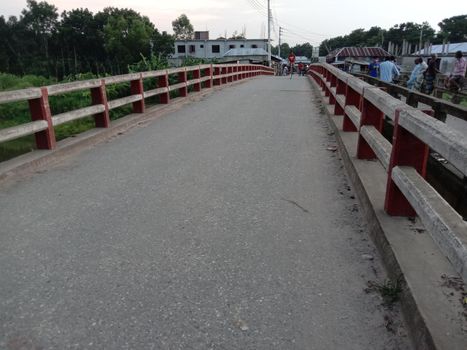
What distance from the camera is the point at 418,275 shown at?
2.63 m

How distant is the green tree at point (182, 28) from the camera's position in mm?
142125

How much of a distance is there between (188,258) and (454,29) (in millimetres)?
138932

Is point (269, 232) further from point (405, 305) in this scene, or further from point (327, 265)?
point (405, 305)

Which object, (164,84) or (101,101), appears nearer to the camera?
(101,101)

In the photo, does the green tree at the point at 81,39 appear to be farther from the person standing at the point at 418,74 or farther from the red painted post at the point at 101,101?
the red painted post at the point at 101,101

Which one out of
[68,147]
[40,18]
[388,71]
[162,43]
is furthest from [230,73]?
[40,18]

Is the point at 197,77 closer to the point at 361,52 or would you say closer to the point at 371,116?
the point at 371,116

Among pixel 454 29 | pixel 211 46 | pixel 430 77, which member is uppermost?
pixel 454 29

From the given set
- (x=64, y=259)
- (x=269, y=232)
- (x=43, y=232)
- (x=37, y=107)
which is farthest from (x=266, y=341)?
(x=37, y=107)

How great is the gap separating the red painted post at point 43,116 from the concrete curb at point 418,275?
447cm

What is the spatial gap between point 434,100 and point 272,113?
5.97 meters

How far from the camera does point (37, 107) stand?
6.02 m

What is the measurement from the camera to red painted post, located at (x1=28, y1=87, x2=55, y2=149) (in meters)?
5.98

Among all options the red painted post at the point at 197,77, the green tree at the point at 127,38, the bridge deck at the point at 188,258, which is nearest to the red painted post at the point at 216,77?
the red painted post at the point at 197,77
